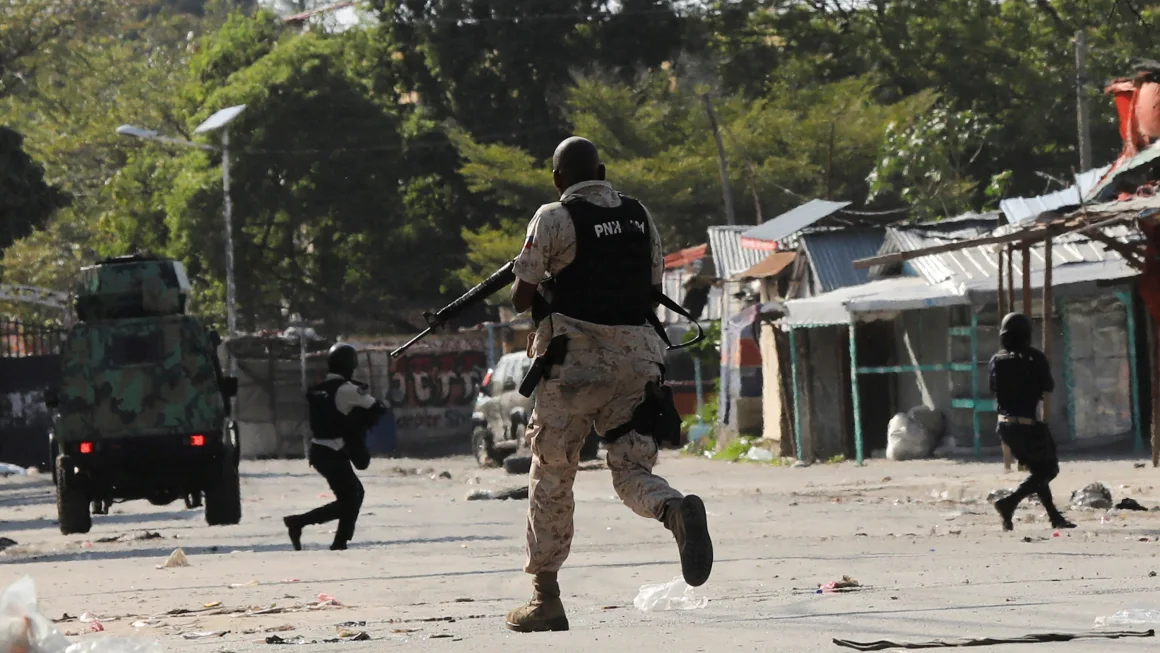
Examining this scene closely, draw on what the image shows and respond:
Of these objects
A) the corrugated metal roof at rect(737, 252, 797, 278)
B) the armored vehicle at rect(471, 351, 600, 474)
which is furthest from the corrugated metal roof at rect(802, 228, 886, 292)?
the armored vehicle at rect(471, 351, 600, 474)

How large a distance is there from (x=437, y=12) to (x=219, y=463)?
3349cm

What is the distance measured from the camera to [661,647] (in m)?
6.56

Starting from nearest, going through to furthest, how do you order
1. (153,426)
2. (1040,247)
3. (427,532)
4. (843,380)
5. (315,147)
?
(427,532)
(153,426)
(1040,247)
(843,380)
(315,147)

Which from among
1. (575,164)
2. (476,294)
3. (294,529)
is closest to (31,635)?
(476,294)

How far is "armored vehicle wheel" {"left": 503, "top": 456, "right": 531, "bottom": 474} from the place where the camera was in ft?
93.0

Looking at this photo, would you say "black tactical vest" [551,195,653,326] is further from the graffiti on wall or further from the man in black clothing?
the graffiti on wall

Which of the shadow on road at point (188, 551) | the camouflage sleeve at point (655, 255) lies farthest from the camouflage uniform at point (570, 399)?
the shadow on road at point (188, 551)

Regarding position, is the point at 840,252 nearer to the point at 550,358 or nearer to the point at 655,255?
the point at 655,255

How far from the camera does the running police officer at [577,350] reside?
723 centimetres

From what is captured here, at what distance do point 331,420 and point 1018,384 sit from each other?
202 inches

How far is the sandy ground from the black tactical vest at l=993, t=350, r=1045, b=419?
35.3 inches

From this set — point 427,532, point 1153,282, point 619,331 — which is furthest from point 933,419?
point 619,331

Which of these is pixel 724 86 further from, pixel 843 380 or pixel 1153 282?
pixel 1153 282

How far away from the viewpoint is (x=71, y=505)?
715 inches
